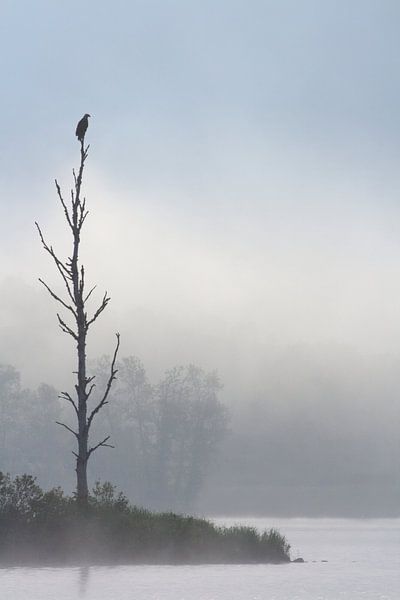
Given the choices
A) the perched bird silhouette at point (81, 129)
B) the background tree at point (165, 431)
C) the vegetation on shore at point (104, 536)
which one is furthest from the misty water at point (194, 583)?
the background tree at point (165, 431)

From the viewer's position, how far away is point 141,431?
9600cm

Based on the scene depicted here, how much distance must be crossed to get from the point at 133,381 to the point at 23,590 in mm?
74495

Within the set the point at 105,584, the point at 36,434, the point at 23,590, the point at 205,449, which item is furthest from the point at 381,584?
the point at 36,434

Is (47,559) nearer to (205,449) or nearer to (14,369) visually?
(205,449)

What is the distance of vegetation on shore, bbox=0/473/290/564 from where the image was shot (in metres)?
27.7

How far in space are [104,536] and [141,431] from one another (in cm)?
6785

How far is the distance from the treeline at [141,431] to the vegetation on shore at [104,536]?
62.1m

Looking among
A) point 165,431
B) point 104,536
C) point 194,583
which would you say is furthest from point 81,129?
point 165,431

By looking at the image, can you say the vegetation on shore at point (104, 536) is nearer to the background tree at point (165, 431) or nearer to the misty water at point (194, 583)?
the misty water at point (194, 583)

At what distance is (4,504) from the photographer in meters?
28.8

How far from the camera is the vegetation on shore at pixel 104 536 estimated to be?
2770 centimetres

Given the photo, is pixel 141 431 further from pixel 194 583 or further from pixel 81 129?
pixel 194 583

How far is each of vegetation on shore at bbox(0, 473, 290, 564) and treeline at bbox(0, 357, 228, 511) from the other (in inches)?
2444

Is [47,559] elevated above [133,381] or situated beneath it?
situated beneath
